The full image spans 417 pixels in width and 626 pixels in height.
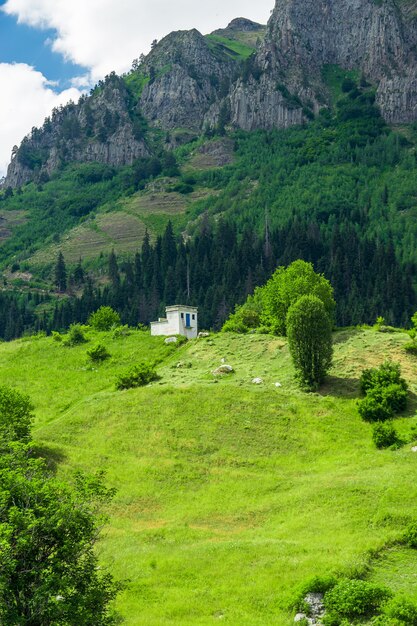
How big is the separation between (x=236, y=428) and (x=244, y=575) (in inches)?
1127

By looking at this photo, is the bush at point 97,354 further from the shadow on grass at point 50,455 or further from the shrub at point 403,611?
the shrub at point 403,611

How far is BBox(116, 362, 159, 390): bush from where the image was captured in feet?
263

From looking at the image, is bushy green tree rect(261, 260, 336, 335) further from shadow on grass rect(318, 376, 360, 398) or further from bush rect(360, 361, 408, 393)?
bush rect(360, 361, 408, 393)

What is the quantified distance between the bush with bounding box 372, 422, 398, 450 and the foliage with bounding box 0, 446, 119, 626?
35.1m

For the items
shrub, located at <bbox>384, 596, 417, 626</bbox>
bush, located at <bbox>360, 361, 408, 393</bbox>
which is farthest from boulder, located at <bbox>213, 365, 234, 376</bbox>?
shrub, located at <bbox>384, 596, 417, 626</bbox>

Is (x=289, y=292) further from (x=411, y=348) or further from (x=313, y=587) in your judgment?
(x=313, y=587)

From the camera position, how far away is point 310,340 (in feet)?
244

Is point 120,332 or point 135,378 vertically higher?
point 120,332

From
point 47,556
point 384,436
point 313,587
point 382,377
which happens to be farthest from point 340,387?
point 47,556

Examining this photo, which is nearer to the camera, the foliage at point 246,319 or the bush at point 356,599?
the bush at point 356,599

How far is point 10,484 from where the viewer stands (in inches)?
1153

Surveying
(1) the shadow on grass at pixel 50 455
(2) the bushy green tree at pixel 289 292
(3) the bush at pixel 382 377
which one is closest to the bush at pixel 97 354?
(2) the bushy green tree at pixel 289 292

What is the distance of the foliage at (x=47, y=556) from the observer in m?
26.9

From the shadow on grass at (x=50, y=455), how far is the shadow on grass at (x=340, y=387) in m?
26.7
